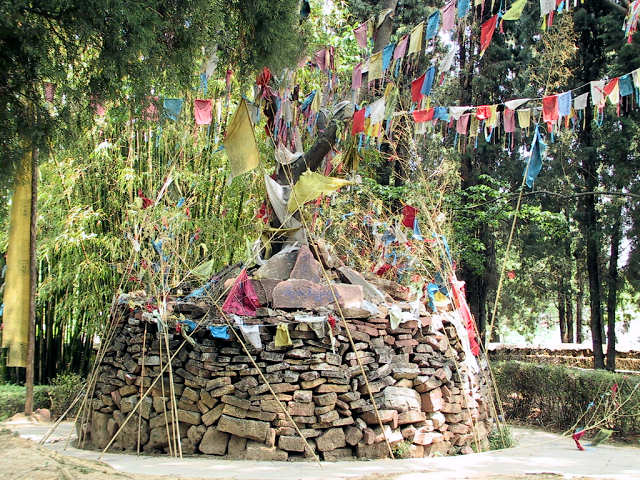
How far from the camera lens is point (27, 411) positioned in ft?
29.8

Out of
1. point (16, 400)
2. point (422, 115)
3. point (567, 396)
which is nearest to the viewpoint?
point (422, 115)

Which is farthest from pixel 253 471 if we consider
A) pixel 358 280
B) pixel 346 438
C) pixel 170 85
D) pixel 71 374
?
pixel 71 374

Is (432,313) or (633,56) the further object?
(633,56)

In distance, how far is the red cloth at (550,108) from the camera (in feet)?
23.3

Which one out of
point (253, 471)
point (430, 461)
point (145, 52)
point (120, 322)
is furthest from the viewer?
point (120, 322)

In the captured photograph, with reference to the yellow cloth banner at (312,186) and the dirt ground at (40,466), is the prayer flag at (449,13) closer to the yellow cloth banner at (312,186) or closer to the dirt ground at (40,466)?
the yellow cloth banner at (312,186)

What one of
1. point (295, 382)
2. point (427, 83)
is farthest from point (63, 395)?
point (427, 83)

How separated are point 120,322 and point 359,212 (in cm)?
412

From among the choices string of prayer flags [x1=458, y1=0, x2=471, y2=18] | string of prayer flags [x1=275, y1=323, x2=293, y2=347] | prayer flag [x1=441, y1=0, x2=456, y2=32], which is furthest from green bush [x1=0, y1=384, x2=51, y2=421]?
string of prayer flags [x1=458, y1=0, x2=471, y2=18]

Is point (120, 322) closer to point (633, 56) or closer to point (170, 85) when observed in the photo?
point (170, 85)

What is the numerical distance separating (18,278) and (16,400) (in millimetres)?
5434

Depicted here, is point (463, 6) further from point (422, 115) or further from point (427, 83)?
point (422, 115)

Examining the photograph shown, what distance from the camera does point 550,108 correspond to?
7188 millimetres

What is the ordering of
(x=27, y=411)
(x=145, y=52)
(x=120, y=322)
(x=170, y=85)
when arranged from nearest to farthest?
(x=145, y=52) → (x=170, y=85) → (x=120, y=322) → (x=27, y=411)
